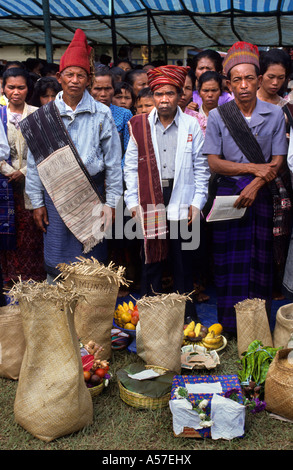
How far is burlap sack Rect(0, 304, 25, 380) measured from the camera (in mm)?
3449

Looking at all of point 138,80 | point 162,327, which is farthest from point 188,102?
point 162,327

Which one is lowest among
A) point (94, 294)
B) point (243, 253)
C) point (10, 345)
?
point (10, 345)

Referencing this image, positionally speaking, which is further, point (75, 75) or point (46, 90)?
point (46, 90)

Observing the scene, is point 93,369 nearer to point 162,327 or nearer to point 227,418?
point 162,327

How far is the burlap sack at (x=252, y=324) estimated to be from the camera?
3639 millimetres

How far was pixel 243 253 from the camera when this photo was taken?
401 cm

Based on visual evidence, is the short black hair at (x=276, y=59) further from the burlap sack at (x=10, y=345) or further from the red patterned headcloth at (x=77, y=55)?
the burlap sack at (x=10, y=345)

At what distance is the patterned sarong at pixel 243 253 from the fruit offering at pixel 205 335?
14 centimetres

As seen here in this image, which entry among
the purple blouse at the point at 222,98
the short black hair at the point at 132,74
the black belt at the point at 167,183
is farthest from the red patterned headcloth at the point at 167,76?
the short black hair at the point at 132,74

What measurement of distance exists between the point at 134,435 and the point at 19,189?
277cm

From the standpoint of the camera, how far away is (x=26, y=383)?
2801 mm

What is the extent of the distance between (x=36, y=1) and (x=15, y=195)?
785 centimetres

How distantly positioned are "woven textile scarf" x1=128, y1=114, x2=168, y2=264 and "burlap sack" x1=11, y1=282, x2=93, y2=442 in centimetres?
135

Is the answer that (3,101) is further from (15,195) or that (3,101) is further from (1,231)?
(1,231)
